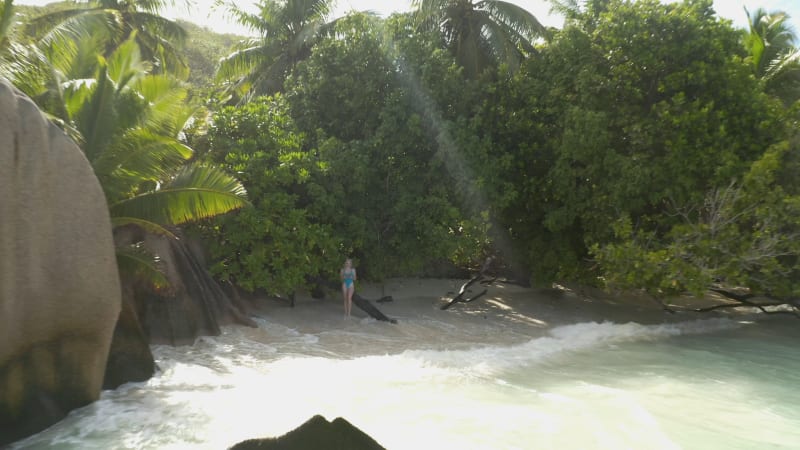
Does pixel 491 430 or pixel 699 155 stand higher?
pixel 699 155

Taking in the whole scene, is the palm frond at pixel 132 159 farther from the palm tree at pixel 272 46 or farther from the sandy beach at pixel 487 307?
the palm tree at pixel 272 46

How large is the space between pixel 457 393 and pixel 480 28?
13.8 metres

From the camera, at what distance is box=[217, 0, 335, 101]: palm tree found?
20.9m

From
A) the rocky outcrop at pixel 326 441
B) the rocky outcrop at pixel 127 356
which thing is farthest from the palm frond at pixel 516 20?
the rocky outcrop at pixel 326 441

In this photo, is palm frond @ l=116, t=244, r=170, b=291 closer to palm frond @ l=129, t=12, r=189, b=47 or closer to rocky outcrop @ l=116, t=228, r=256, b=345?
rocky outcrop @ l=116, t=228, r=256, b=345

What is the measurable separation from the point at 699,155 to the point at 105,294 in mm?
12113

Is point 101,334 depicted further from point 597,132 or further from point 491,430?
point 597,132

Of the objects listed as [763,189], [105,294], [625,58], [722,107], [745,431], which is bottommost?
[745,431]

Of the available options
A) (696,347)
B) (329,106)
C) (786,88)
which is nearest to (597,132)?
(696,347)

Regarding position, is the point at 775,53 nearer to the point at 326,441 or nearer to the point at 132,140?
the point at 132,140

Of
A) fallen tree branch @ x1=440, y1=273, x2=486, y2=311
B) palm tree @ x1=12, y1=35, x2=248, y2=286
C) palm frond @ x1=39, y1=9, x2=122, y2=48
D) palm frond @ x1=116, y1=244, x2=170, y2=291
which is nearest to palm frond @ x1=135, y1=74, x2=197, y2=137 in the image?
palm tree @ x1=12, y1=35, x2=248, y2=286

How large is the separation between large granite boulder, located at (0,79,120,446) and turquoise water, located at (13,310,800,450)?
44 cm

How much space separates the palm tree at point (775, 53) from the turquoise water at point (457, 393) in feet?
34.1

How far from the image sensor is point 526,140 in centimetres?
1595
